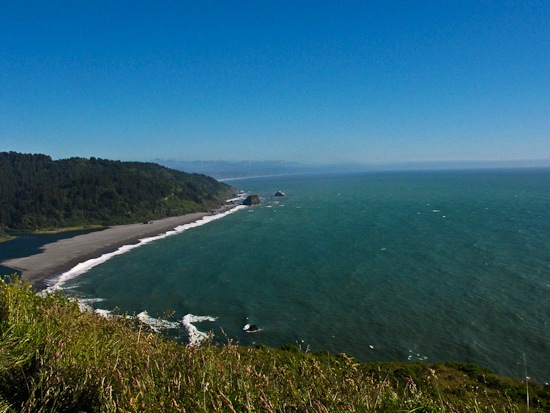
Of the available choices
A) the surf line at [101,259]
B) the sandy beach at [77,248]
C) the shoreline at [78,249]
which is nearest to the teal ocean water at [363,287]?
the surf line at [101,259]

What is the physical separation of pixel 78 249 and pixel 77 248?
4.73ft

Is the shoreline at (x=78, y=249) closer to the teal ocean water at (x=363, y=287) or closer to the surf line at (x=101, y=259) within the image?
the surf line at (x=101, y=259)

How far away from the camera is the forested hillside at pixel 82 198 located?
131875 millimetres

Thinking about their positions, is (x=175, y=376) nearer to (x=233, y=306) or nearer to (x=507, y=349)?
(x=507, y=349)

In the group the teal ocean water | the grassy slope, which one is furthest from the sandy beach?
the grassy slope

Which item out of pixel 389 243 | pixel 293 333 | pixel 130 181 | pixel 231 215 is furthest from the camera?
pixel 130 181

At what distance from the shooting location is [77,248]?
88.2 meters

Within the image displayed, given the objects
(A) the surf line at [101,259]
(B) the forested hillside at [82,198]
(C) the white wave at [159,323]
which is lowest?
(C) the white wave at [159,323]

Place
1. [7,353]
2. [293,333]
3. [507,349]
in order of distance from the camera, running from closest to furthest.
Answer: [7,353], [507,349], [293,333]

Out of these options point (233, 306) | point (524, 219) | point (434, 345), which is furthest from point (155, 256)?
point (524, 219)

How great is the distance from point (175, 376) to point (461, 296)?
51.1 m

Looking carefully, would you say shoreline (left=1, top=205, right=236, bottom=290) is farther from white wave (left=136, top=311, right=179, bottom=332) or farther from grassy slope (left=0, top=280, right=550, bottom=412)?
grassy slope (left=0, top=280, right=550, bottom=412)

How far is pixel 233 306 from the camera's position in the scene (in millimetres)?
49469

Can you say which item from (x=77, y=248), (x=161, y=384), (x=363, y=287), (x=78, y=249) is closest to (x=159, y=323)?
(x=363, y=287)
